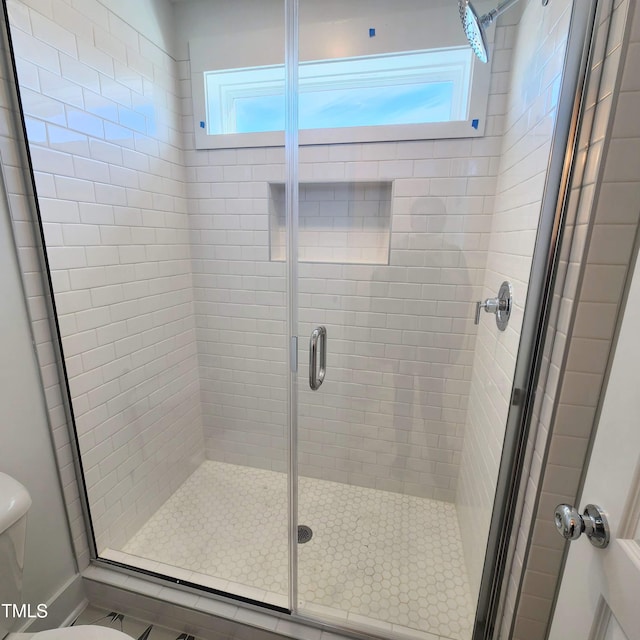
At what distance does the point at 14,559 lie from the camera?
2.91ft

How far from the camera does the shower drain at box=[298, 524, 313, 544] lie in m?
1.62

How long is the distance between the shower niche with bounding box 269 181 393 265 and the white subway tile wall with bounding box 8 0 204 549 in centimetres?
55

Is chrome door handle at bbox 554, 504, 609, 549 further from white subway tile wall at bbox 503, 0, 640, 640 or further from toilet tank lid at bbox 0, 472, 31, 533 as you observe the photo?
toilet tank lid at bbox 0, 472, 31, 533

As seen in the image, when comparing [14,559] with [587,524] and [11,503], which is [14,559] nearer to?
[11,503]

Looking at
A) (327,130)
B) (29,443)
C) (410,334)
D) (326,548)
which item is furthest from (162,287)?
(326,548)

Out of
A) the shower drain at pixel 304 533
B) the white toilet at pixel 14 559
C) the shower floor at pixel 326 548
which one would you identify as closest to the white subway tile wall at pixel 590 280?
the shower floor at pixel 326 548

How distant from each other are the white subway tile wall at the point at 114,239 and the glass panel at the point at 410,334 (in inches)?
28.1

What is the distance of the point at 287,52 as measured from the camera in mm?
1410

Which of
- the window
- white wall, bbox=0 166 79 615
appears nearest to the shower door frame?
the window

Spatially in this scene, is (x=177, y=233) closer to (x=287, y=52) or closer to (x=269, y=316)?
Result: (x=269, y=316)

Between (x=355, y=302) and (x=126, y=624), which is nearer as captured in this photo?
(x=126, y=624)

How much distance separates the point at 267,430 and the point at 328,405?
445 mm

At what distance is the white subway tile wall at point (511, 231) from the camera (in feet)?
3.11

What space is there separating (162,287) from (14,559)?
117cm
